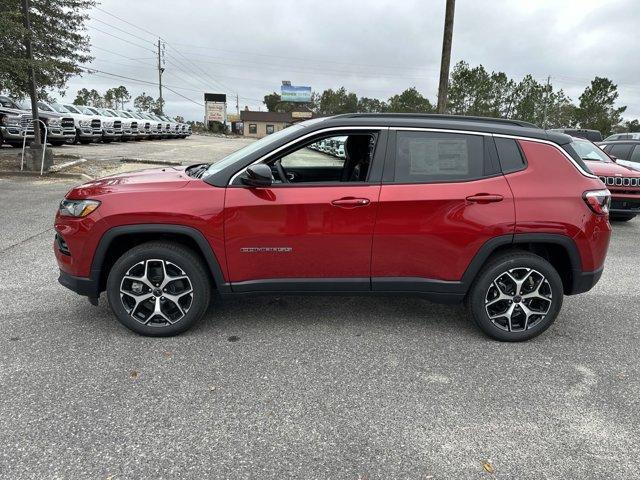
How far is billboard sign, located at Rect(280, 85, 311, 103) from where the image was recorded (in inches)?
3767

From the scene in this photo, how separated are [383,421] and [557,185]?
2207mm

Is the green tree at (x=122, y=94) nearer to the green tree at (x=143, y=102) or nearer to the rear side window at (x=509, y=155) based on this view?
the green tree at (x=143, y=102)

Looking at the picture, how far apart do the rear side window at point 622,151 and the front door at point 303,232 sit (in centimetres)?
985

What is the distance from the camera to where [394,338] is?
373 centimetres

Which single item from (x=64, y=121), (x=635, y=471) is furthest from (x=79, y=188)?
(x=64, y=121)

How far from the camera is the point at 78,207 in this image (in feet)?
11.4

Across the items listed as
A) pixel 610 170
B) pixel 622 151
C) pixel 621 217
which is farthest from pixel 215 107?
pixel 610 170

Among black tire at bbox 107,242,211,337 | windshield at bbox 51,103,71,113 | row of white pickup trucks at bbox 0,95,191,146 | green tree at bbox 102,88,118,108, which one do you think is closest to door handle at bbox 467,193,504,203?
black tire at bbox 107,242,211,337

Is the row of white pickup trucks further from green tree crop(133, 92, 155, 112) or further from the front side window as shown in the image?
green tree crop(133, 92, 155, 112)

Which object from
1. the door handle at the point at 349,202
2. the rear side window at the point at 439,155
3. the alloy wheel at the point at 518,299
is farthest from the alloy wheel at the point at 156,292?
the alloy wheel at the point at 518,299

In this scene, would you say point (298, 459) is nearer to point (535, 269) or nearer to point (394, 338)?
point (394, 338)

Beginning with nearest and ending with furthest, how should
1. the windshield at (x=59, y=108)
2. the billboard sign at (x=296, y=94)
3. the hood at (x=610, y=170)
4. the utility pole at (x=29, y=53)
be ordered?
the hood at (x=610, y=170), the utility pole at (x=29, y=53), the windshield at (x=59, y=108), the billboard sign at (x=296, y=94)

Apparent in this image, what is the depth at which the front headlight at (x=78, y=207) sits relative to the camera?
135 inches

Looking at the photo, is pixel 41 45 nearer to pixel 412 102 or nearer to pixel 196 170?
pixel 196 170
